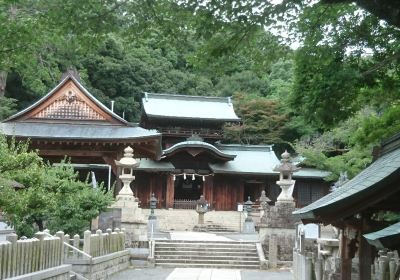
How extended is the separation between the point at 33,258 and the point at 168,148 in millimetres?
31911

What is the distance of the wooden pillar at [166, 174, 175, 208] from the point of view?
40.1m

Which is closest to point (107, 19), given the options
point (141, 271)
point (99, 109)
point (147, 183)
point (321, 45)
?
point (321, 45)

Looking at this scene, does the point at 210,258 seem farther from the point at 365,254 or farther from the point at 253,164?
the point at 253,164

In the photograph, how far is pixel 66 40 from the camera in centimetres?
766

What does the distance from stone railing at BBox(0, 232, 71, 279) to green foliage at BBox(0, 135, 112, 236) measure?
289 cm

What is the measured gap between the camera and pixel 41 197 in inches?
632

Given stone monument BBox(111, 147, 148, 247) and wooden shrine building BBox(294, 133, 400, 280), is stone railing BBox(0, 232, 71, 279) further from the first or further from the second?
stone monument BBox(111, 147, 148, 247)

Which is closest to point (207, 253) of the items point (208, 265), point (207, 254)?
point (207, 254)

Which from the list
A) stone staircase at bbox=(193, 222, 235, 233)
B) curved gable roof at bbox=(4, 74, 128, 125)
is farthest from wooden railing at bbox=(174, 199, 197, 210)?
curved gable roof at bbox=(4, 74, 128, 125)

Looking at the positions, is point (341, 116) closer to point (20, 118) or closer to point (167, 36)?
point (167, 36)

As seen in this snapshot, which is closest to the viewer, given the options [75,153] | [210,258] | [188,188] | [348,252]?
[348,252]

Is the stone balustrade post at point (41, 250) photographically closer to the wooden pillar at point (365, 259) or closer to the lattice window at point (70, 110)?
the wooden pillar at point (365, 259)

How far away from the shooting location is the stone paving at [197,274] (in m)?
18.0

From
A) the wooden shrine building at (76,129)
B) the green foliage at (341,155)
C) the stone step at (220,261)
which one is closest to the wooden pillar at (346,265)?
the stone step at (220,261)
